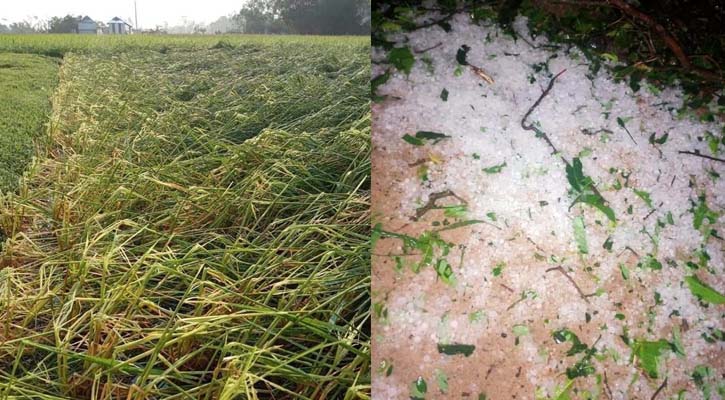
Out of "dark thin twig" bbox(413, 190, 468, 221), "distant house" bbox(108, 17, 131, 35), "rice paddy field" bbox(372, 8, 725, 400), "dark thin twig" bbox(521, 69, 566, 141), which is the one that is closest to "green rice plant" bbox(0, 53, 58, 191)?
"distant house" bbox(108, 17, 131, 35)

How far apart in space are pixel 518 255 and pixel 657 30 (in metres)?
1.10

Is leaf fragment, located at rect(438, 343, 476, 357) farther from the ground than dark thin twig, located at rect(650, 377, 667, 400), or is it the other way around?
leaf fragment, located at rect(438, 343, 476, 357)

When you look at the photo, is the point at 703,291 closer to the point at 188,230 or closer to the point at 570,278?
the point at 570,278

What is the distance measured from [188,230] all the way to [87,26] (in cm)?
51

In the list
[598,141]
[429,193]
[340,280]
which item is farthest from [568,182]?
[340,280]

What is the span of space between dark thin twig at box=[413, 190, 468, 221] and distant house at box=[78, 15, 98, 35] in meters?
1.11

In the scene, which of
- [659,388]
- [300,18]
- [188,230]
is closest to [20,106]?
[188,230]

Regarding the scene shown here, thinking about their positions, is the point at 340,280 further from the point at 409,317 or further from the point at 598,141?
the point at 598,141

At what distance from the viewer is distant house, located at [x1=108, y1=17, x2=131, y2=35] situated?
1.51 metres

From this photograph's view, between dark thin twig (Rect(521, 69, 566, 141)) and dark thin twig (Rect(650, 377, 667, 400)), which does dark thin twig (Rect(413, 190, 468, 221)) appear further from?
dark thin twig (Rect(650, 377, 667, 400))

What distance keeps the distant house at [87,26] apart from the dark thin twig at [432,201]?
1.11 m

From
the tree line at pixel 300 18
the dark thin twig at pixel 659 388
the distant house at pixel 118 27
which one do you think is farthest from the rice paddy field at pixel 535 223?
the distant house at pixel 118 27

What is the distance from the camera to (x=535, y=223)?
227cm

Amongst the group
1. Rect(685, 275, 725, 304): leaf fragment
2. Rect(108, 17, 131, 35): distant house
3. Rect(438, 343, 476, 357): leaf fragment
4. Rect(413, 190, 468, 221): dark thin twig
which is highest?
Rect(108, 17, 131, 35): distant house
